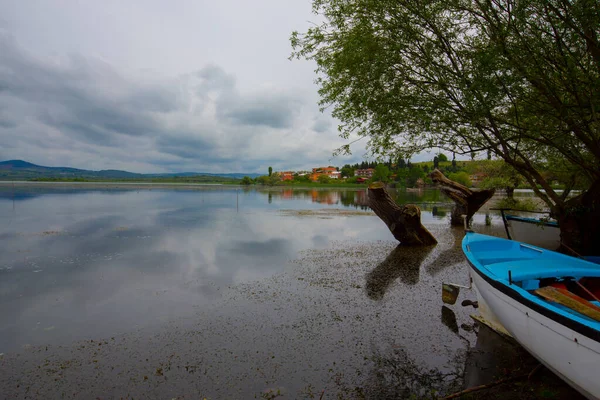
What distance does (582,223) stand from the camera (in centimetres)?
784

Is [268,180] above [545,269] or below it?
above

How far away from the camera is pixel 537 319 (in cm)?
374

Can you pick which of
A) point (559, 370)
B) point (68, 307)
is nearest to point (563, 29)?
point (559, 370)

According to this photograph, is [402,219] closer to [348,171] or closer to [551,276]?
[551,276]

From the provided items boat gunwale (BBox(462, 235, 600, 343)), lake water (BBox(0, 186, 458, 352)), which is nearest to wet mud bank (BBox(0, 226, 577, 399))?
lake water (BBox(0, 186, 458, 352))

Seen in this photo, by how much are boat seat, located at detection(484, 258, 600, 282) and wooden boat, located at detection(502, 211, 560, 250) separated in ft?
15.3

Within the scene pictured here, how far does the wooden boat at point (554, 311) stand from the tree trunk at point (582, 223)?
2.47 m

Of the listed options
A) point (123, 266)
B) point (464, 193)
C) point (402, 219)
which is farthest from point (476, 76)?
point (464, 193)

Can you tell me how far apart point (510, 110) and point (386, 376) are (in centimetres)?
635

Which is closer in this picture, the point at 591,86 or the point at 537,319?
the point at 537,319

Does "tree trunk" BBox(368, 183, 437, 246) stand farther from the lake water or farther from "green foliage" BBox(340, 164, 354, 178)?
"green foliage" BBox(340, 164, 354, 178)

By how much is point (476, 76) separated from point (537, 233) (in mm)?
6758

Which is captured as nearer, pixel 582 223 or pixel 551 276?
pixel 551 276

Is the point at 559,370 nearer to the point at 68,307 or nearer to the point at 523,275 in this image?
the point at 523,275
